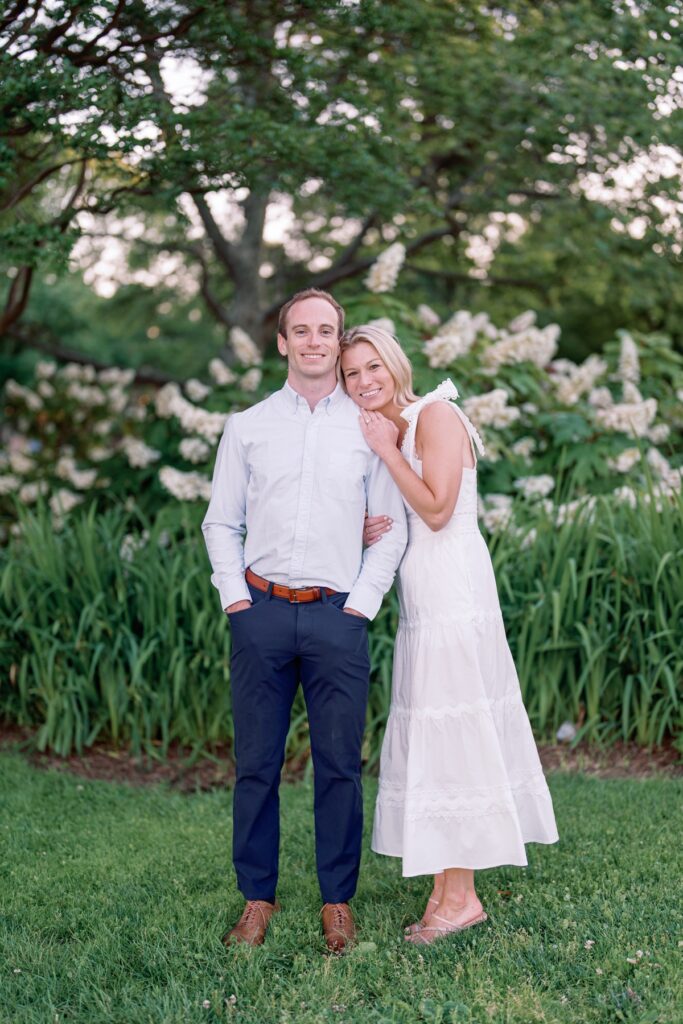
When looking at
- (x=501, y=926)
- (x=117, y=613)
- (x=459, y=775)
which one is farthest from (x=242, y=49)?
(x=501, y=926)

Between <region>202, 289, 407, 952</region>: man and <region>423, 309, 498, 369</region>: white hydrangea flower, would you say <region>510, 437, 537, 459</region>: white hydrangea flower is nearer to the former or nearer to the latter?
<region>423, 309, 498, 369</region>: white hydrangea flower

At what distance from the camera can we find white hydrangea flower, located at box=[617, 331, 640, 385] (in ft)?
23.5

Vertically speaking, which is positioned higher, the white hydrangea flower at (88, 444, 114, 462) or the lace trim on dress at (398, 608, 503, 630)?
the lace trim on dress at (398, 608, 503, 630)

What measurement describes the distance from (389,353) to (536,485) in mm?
2780

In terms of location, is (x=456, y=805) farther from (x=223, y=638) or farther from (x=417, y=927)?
(x=223, y=638)

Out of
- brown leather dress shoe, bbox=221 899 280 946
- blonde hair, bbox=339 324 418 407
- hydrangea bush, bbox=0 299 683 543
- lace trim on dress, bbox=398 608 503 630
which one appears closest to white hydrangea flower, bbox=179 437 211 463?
hydrangea bush, bbox=0 299 683 543

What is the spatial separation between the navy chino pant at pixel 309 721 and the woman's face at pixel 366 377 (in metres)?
0.71

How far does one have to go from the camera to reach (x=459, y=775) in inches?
136

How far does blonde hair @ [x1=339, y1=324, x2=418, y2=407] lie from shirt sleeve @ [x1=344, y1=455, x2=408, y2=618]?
28 cm

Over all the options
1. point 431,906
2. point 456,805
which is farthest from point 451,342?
point 431,906

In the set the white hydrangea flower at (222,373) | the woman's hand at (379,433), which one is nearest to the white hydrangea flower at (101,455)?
the white hydrangea flower at (222,373)

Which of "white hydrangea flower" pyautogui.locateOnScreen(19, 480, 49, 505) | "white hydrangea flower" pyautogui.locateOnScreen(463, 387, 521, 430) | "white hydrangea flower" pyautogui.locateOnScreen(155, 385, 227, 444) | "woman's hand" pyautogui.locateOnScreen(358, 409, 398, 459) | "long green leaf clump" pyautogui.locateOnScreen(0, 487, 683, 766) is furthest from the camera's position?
"white hydrangea flower" pyautogui.locateOnScreen(19, 480, 49, 505)

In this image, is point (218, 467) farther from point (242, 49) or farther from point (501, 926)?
point (242, 49)

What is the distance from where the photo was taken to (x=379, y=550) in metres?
3.52
